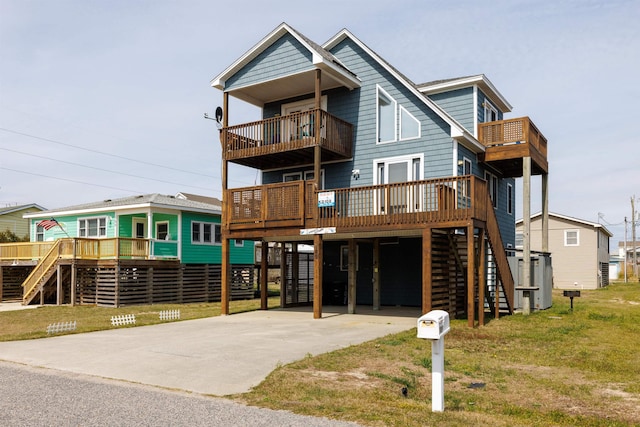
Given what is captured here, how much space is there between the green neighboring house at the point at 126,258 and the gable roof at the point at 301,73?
8908mm

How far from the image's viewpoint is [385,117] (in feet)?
67.7

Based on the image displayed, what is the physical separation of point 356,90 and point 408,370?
45.0 ft

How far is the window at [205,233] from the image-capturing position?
30059mm

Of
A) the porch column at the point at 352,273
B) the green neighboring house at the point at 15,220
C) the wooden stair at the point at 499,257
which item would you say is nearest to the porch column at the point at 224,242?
the porch column at the point at 352,273

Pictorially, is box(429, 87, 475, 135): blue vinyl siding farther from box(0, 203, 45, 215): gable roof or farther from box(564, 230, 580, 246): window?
box(0, 203, 45, 215): gable roof

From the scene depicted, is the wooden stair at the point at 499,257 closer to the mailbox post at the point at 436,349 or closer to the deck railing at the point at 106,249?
the mailbox post at the point at 436,349

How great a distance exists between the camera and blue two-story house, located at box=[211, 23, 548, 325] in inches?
670

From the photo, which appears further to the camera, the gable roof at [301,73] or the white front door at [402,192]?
the gable roof at [301,73]

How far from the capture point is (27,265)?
29266 millimetres

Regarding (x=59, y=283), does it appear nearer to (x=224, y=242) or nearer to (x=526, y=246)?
(x=224, y=242)

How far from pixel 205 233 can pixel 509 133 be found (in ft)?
56.4

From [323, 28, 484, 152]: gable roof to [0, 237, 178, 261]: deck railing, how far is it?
12872 millimetres

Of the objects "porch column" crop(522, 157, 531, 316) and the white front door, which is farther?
"porch column" crop(522, 157, 531, 316)

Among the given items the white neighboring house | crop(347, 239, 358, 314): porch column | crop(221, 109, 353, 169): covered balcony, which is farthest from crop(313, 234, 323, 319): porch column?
the white neighboring house
